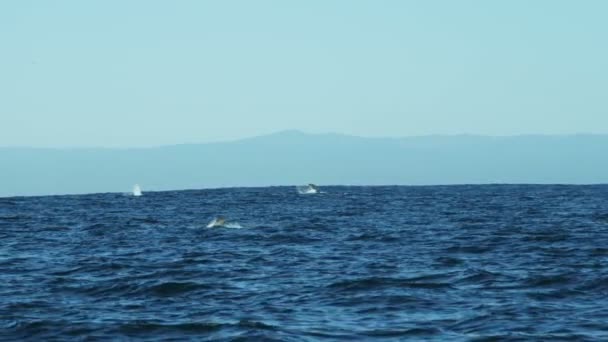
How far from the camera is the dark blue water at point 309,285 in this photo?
22047 millimetres

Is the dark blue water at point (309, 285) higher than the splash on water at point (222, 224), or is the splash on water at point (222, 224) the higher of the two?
the splash on water at point (222, 224)

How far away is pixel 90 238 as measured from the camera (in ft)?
163

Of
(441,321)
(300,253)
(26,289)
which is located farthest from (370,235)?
(441,321)

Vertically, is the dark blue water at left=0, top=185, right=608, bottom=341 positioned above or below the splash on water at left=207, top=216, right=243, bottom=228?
below

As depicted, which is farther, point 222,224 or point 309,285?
point 222,224

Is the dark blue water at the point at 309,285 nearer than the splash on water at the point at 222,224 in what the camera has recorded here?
Yes

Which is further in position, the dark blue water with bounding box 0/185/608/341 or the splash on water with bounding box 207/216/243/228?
the splash on water with bounding box 207/216/243/228

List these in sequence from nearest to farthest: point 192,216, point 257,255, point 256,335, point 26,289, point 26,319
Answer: point 256,335
point 26,319
point 26,289
point 257,255
point 192,216

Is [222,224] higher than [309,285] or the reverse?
higher

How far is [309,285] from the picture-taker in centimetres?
2870

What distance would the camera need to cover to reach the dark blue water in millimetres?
22047

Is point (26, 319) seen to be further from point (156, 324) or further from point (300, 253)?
point (300, 253)

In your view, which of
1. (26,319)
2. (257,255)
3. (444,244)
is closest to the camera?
(26,319)

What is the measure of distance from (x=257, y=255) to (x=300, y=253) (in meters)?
1.73
